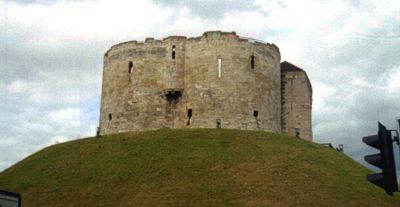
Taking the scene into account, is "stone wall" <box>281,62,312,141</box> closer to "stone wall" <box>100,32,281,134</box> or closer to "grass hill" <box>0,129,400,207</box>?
"stone wall" <box>100,32,281,134</box>

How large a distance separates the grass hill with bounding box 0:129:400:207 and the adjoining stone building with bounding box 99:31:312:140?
17.7ft

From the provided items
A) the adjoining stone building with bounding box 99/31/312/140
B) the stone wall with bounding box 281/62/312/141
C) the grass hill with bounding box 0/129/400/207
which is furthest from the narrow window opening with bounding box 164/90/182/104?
the stone wall with bounding box 281/62/312/141

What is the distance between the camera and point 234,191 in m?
30.6

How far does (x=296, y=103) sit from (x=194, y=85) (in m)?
12.2

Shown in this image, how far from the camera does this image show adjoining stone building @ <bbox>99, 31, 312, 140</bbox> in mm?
47125

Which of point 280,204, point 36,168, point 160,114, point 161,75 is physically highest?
point 161,75

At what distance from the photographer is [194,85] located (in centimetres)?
4781

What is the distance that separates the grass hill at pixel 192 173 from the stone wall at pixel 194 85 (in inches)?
212

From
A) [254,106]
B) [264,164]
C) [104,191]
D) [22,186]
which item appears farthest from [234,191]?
[254,106]

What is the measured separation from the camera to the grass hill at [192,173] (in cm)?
3042

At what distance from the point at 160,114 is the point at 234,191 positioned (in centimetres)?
1860

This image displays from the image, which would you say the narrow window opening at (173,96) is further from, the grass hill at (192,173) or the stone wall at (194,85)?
the grass hill at (192,173)

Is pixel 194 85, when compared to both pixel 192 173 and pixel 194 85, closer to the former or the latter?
pixel 194 85

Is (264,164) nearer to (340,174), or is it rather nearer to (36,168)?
(340,174)
